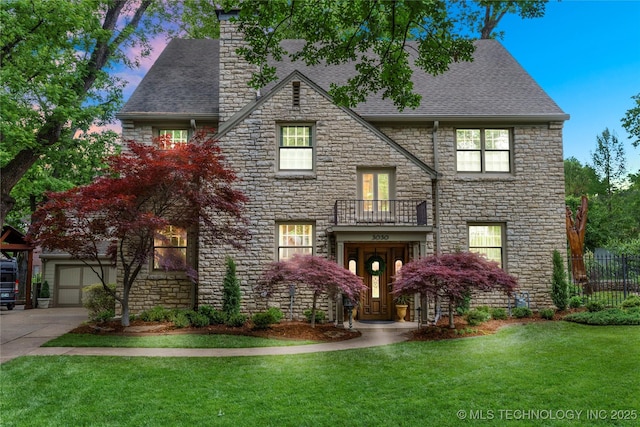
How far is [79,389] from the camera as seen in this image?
7.08 m

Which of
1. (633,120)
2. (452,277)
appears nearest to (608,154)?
(633,120)

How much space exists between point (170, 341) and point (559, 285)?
1174 cm

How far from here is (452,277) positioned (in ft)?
37.6

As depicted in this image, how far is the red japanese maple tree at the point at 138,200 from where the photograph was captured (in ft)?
38.2

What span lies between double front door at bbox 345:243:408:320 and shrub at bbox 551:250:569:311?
4749 mm

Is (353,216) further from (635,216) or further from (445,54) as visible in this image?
(635,216)

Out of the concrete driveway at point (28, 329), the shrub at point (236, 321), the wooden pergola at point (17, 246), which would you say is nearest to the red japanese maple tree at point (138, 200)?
the concrete driveway at point (28, 329)

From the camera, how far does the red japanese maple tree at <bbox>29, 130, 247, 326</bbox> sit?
11.6 meters

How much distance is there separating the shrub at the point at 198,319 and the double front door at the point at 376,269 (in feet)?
15.6

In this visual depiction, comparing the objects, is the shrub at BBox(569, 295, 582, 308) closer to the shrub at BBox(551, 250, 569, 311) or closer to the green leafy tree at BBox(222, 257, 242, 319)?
the shrub at BBox(551, 250, 569, 311)

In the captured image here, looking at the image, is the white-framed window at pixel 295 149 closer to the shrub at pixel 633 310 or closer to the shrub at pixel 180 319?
the shrub at pixel 180 319

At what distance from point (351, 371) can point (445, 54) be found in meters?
5.36

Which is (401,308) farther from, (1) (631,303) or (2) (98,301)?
(2) (98,301)

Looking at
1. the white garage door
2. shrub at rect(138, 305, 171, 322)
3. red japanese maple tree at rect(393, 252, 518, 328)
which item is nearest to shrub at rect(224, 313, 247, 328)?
shrub at rect(138, 305, 171, 322)
